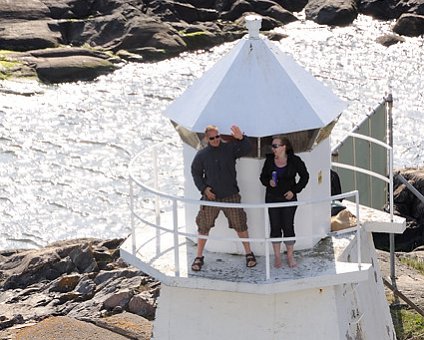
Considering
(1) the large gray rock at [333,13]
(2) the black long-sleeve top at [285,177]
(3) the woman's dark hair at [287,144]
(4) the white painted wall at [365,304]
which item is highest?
(1) the large gray rock at [333,13]

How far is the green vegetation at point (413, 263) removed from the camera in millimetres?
19688

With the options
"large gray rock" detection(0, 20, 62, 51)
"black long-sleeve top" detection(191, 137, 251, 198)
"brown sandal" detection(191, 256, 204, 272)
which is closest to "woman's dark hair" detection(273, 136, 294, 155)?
"black long-sleeve top" detection(191, 137, 251, 198)

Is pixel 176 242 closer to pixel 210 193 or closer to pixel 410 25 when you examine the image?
pixel 210 193

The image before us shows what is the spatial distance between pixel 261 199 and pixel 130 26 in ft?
118

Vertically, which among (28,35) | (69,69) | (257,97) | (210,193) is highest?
(28,35)

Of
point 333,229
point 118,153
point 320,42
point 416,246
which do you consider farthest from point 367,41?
point 333,229

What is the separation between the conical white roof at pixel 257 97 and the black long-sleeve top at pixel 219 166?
204 millimetres

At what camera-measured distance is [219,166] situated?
941cm

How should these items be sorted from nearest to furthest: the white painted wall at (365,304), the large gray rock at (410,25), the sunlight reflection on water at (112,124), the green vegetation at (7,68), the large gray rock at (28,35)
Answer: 1. the white painted wall at (365,304)
2. the sunlight reflection on water at (112,124)
3. the green vegetation at (7,68)
4. the large gray rock at (28,35)
5. the large gray rock at (410,25)

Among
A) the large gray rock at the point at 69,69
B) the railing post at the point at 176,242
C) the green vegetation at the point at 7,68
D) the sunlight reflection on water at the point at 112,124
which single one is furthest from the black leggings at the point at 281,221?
the green vegetation at the point at 7,68

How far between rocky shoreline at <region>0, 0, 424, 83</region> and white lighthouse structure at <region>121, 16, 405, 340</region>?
3075 cm

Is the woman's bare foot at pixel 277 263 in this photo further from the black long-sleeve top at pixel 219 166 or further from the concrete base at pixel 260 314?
the black long-sleeve top at pixel 219 166

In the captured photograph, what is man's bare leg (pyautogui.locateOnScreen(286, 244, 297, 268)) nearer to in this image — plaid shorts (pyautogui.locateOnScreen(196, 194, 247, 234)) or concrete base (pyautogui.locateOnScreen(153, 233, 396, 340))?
concrete base (pyautogui.locateOnScreen(153, 233, 396, 340))

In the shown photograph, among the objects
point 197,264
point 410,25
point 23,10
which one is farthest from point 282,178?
point 23,10
